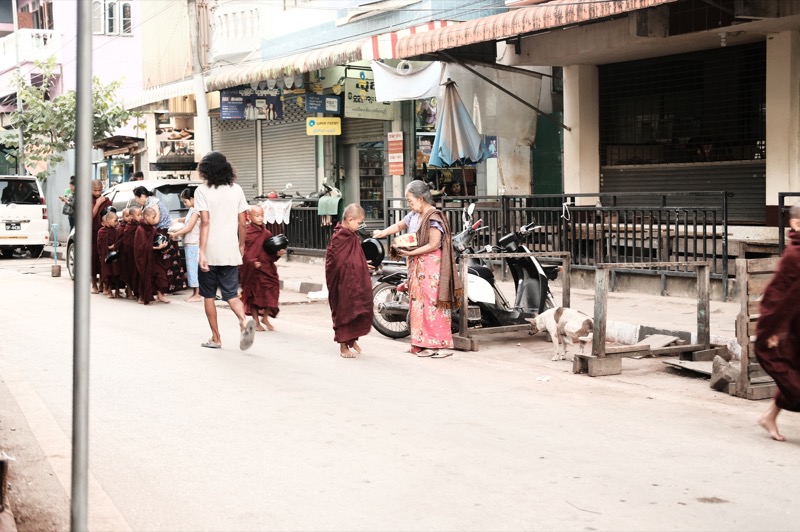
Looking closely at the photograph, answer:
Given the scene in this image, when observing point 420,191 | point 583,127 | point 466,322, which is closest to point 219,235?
point 420,191

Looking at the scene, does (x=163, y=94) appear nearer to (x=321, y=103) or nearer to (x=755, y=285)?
(x=321, y=103)

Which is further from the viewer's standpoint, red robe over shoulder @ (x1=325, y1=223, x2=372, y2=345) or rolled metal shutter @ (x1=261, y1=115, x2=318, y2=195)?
rolled metal shutter @ (x1=261, y1=115, x2=318, y2=195)

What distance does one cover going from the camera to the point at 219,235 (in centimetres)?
1024

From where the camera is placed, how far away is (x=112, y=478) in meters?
5.73

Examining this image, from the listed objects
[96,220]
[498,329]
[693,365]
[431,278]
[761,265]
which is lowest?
[693,365]

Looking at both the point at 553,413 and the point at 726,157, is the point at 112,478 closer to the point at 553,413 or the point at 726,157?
the point at 553,413

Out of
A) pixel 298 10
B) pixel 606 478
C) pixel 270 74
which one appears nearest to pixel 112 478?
pixel 606 478

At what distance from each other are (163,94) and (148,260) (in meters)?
10.8

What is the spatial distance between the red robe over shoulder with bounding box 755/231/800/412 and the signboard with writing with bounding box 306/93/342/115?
16395 millimetres

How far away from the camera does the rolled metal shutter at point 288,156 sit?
24266 millimetres

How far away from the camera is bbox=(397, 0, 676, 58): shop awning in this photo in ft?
40.4

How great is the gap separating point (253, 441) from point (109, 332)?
578 centimetres

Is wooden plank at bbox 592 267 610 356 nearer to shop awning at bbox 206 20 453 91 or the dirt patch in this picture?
the dirt patch

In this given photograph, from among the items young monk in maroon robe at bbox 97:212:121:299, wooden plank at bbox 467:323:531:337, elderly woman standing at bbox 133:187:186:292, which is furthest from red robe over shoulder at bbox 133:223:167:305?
wooden plank at bbox 467:323:531:337
